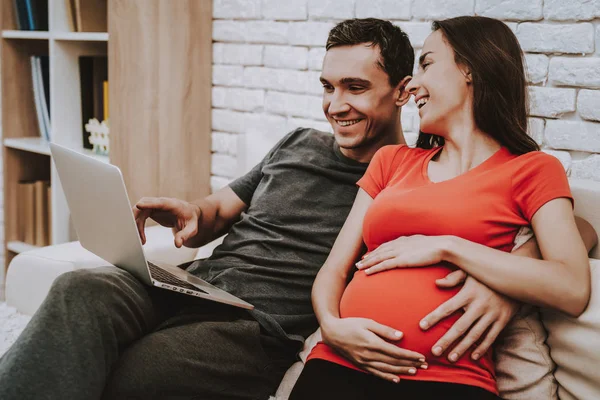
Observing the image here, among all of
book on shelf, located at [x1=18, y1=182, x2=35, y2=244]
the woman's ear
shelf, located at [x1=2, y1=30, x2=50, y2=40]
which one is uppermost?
shelf, located at [x1=2, y1=30, x2=50, y2=40]

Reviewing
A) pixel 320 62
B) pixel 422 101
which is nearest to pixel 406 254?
pixel 422 101

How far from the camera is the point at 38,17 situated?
2707 mm

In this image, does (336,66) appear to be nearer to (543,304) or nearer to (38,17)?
(543,304)

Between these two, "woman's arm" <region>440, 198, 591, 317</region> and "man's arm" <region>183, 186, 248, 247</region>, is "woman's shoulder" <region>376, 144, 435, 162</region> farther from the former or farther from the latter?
"man's arm" <region>183, 186, 248, 247</region>

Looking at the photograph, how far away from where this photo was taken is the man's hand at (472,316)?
115cm

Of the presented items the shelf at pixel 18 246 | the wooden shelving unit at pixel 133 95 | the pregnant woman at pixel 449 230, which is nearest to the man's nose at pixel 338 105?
the pregnant woman at pixel 449 230

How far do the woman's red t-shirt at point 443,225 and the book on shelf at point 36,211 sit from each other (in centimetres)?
191

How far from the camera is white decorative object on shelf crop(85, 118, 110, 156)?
2551mm

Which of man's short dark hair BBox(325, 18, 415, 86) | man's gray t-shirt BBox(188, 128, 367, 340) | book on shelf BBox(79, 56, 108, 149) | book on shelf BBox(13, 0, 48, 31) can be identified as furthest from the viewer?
book on shelf BBox(13, 0, 48, 31)

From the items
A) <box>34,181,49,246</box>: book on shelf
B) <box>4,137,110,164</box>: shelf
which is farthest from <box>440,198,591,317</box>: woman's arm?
<box>34,181,49,246</box>: book on shelf

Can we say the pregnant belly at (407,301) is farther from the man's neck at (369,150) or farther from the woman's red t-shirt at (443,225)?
the man's neck at (369,150)

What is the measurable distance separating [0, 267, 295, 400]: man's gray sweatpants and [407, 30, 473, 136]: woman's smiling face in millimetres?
583

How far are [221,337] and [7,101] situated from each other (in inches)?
76.1

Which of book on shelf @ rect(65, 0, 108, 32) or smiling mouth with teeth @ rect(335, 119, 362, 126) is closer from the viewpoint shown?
smiling mouth with teeth @ rect(335, 119, 362, 126)
